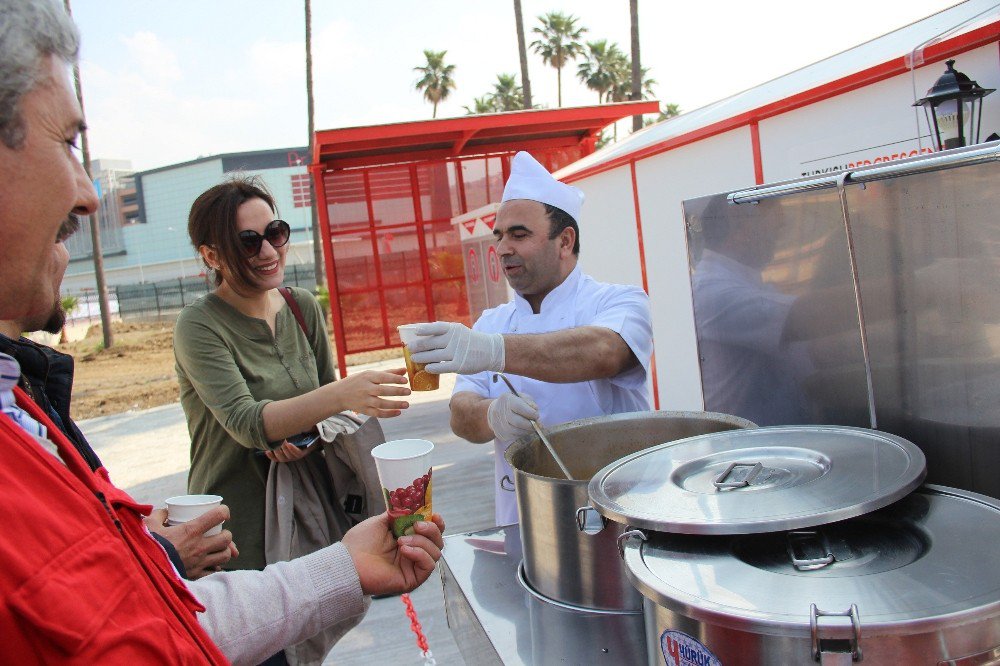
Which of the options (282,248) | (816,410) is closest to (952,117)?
(816,410)

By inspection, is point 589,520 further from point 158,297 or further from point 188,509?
point 158,297

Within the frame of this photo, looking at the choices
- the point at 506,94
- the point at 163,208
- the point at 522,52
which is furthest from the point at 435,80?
the point at 163,208

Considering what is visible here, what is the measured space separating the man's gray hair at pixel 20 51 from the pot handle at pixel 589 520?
1.03m

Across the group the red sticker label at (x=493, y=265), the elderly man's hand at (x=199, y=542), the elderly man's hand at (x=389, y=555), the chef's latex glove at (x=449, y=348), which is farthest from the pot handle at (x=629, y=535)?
the red sticker label at (x=493, y=265)

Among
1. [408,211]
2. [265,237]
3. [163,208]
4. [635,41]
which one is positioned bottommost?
[265,237]

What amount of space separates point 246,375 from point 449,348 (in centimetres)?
88

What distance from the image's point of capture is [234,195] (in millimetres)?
2537

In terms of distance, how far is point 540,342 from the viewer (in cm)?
215

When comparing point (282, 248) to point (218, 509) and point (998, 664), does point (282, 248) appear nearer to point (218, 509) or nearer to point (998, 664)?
point (218, 509)

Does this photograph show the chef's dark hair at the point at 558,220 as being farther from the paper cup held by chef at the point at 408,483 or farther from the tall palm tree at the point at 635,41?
the tall palm tree at the point at 635,41

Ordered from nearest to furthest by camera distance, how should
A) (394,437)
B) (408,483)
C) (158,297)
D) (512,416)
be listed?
(408,483), (512,416), (394,437), (158,297)

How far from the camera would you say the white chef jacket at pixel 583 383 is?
7.82 feet

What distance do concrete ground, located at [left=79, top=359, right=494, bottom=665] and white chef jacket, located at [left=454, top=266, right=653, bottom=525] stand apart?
593 millimetres

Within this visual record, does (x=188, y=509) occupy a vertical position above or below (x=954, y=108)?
below
